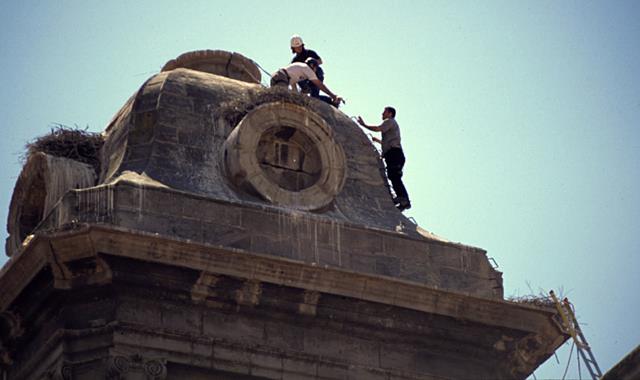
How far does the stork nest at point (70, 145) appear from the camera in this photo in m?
32.8

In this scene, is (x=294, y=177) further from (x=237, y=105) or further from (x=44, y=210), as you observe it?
(x=44, y=210)

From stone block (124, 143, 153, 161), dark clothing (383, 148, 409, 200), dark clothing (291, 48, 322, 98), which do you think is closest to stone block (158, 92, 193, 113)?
stone block (124, 143, 153, 161)

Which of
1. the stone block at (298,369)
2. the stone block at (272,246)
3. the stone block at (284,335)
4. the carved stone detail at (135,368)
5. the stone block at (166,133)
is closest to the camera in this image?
the carved stone detail at (135,368)

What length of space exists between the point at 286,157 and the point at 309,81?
2.21 metres

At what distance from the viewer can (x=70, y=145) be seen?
108 ft

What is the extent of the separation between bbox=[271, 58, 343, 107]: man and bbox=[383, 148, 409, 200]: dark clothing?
5.15ft

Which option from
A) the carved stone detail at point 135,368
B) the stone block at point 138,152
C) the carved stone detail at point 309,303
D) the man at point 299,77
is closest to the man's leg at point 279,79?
the man at point 299,77

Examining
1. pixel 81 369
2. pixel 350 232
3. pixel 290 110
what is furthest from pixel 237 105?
pixel 81 369

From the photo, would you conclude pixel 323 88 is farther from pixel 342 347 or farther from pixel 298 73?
pixel 342 347

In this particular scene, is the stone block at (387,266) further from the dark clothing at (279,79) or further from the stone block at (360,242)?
the dark clothing at (279,79)

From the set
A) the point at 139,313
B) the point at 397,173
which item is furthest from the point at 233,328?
the point at 397,173

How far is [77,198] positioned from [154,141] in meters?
2.05

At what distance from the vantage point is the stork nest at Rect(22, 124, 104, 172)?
1293 inches

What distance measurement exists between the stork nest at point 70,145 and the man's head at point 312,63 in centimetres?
396
